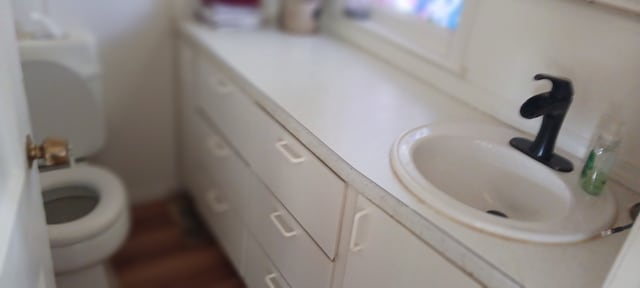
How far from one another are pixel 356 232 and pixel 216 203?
88 centimetres

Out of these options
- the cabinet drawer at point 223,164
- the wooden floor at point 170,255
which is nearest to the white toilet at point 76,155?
the wooden floor at point 170,255

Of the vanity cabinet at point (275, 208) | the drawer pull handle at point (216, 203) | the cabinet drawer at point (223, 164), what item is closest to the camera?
the vanity cabinet at point (275, 208)

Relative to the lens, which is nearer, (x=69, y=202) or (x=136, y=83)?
(x=69, y=202)

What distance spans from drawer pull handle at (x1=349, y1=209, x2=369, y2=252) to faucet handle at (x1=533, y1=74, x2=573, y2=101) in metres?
0.46

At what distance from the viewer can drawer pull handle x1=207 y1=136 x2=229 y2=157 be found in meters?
→ 1.73

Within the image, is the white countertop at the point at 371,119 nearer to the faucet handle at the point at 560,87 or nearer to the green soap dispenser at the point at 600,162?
the green soap dispenser at the point at 600,162

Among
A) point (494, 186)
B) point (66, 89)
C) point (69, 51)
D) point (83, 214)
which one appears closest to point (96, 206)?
point (83, 214)

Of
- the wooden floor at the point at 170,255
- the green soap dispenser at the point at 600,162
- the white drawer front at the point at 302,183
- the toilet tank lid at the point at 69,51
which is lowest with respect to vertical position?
the wooden floor at the point at 170,255

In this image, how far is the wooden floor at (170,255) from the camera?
1.87 meters

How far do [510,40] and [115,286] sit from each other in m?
1.47

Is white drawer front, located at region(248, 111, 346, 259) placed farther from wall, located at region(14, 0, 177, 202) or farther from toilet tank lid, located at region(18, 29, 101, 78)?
wall, located at region(14, 0, 177, 202)

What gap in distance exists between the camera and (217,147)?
1795 millimetres

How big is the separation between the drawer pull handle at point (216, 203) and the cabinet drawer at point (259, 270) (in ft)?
0.66

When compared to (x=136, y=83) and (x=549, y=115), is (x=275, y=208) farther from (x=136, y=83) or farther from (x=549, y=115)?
(x=136, y=83)
